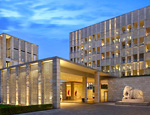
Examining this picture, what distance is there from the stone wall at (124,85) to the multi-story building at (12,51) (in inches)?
1234

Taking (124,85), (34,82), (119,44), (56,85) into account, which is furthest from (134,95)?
(119,44)

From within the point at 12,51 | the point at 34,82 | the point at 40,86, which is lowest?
the point at 40,86

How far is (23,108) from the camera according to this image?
70.8 feet

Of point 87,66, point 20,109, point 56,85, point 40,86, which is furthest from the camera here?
point 87,66

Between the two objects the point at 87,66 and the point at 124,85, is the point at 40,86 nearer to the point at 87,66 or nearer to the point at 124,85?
the point at 87,66

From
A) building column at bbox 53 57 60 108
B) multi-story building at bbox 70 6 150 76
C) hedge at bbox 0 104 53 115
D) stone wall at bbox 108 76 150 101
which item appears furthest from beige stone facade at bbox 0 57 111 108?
multi-story building at bbox 70 6 150 76

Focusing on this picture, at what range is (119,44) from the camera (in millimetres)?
54594

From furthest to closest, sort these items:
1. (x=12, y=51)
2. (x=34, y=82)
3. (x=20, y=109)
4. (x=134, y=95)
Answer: (x=12, y=51) < (x=134, y=95) < (x=34, y=82) < (x=20, y=109)

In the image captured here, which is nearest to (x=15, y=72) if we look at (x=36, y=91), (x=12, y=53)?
(x=36, y=91)

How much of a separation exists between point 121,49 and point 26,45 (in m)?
32.4

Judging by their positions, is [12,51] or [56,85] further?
[12,51]

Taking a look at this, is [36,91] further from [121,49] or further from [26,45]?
[26,45]

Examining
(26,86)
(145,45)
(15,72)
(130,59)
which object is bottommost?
(26,86)

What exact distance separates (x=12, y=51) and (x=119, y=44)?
32.7 meters
